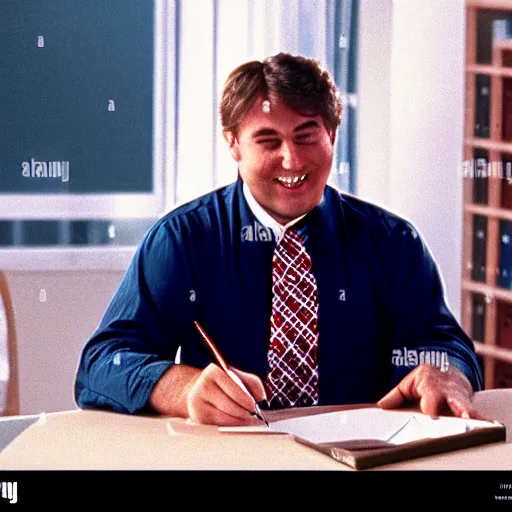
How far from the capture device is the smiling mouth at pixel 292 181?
1.67 m

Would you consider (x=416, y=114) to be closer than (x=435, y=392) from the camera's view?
No

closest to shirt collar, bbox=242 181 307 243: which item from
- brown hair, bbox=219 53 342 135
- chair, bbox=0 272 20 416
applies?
brown hair, bbox=219 53 342 135

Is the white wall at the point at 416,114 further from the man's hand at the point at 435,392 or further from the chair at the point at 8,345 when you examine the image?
the chair at the point at 8,345

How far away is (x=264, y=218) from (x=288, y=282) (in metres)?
0.13

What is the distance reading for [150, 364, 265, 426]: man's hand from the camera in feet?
4.74

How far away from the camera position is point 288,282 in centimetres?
166

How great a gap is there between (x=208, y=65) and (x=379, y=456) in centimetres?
79

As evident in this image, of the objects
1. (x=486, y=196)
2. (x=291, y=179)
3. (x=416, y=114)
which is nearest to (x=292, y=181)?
(x=291, y=179)

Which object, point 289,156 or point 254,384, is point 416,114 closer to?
point 289,156

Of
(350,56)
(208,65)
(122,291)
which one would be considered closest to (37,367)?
(122,291)

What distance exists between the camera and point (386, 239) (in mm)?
1708

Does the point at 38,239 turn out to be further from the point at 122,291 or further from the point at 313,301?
the point at 313,301

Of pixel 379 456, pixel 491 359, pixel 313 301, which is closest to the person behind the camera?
pixel 379 456

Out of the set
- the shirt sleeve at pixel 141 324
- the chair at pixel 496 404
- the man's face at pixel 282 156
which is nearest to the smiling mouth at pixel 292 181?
the man's face at pixel 282 156
